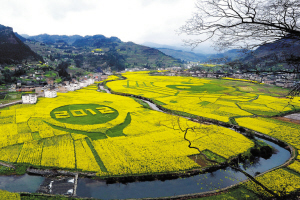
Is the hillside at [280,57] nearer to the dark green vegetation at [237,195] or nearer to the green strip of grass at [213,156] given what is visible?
the dark green vegetation at [237,195]

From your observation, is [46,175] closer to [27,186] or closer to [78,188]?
[27,186]

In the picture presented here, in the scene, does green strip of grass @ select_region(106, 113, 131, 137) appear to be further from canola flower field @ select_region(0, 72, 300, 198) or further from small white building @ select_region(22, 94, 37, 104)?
small white building @ select_region(22, 94, 37, 104)

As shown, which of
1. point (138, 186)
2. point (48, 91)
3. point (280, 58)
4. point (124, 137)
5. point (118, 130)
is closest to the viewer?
point (280, 58)

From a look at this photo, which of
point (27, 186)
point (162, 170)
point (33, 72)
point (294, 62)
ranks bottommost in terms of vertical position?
point (27, 186)

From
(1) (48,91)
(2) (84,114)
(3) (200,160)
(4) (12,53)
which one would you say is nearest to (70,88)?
(1) (48,91)

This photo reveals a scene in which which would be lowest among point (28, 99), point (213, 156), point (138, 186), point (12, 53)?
point (138, 186)

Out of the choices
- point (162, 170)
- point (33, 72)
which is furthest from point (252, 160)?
point (33, 72)

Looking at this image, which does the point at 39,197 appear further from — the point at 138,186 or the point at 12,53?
the point at 12,53

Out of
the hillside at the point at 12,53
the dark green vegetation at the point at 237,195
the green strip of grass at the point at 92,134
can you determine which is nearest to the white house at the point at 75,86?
the green strip of grass at the point at 92,134
